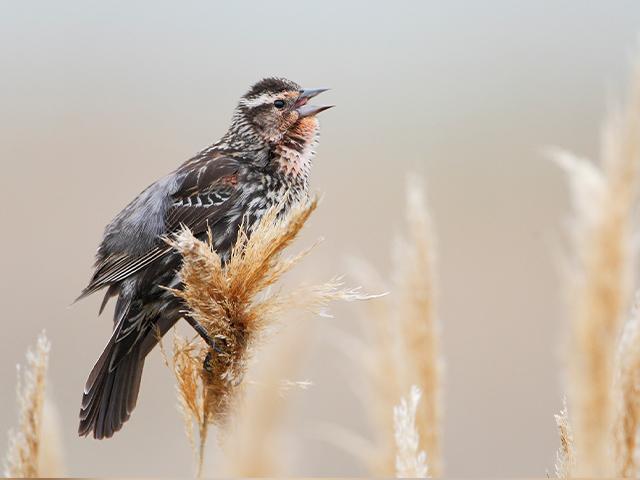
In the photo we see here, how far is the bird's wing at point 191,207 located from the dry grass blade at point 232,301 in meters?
0.88

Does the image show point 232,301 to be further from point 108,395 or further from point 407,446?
point 108,395

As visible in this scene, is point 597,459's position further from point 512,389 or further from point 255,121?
point 512,389

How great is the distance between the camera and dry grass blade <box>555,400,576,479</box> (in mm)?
2053

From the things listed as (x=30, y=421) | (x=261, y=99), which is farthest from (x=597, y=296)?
(x=261, y=99)

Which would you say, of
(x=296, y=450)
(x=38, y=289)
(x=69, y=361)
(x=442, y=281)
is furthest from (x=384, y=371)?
(x=442, y=281)

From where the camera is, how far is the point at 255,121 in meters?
3.75

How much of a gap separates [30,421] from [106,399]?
1155 mm

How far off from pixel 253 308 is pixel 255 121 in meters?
1.49

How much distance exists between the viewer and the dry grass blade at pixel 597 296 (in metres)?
1.53

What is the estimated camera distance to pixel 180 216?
346 cm

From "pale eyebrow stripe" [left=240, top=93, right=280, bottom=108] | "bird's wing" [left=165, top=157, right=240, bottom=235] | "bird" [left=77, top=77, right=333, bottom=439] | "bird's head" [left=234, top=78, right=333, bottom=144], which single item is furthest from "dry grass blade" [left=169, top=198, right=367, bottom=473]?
"pale eyebrow stripe" [left=240, top=93, right=280, bottom=108]

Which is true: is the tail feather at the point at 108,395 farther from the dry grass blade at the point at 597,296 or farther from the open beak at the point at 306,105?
the dry grass blade at the point at 597,296

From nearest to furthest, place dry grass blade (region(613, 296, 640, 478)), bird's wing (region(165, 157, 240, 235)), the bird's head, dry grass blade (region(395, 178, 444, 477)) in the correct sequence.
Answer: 1. dry grass blade (region(613, 296, 640, 478))
2. dry grass blade (region(395, 178, 444, 477))
3. bird's wing (region(165, 157, 240, 235))
4. the bird's head

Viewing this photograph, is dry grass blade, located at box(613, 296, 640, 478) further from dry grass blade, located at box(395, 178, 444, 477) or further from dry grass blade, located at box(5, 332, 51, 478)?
dry grass blade, located at box(5, 332, 51, 478)
